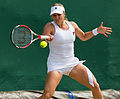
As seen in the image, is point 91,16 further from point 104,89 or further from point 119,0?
point 104,89

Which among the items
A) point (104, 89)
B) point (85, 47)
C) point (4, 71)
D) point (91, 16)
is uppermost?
point (91, 16)

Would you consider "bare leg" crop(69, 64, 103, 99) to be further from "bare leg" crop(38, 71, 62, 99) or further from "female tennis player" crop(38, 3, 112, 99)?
"bare leg" crop(38, 71, 62, 99)

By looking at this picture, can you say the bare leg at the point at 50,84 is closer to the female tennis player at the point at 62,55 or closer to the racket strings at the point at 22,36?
the female tennis player at the point at 62,55

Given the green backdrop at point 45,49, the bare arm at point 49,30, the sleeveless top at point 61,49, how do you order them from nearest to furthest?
the bare arm at point 49,30 < the sleeveless top at point 61,49 < the green backdrop at point 45,49

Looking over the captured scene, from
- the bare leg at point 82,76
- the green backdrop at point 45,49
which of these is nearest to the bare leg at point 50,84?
the bare leg at point 82,76

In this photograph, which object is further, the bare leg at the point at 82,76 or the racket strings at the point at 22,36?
the bare leg at the point at 82,76

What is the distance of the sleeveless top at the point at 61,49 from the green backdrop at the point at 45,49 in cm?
139

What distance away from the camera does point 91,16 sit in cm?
586

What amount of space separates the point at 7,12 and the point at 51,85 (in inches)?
78.3

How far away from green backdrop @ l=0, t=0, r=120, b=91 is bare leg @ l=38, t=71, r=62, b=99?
1.54 metres

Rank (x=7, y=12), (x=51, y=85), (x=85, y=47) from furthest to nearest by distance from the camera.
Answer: (x=85, y=47) → (x=7, y=12) → (x=51, y=85)

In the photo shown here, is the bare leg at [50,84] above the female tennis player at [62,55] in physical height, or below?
below

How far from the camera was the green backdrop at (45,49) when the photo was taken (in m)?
5.50

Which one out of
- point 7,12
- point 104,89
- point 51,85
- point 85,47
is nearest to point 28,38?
point 51,85
